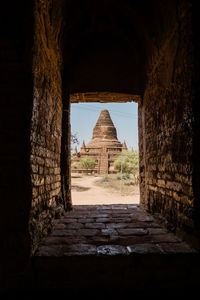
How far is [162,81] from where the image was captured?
10.3 ft

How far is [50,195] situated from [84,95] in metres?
2.66

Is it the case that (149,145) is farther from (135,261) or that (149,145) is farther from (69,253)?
(69,253)

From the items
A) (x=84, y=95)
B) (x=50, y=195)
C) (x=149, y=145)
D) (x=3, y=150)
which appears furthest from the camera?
(x=84, y=95)

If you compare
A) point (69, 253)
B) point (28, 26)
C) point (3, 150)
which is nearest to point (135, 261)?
point (69, 253)

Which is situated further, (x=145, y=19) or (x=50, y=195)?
(x=145, y=19)

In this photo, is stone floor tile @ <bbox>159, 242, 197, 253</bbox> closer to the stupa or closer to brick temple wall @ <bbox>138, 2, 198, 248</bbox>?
brick temple wall @ <bbox>138, 2, 198, 248</bbox>

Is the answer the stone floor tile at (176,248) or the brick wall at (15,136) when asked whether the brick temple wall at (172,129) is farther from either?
the brick wall at (15,136)

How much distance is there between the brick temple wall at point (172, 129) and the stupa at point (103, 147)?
20.0m

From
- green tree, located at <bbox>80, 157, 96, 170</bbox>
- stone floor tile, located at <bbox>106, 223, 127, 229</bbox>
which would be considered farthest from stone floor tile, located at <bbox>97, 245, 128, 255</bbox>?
green tree, located at <bbox>80, 157, 96, 170</bbox>

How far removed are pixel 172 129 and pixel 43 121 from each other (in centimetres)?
183

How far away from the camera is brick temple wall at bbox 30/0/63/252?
86.5 inches

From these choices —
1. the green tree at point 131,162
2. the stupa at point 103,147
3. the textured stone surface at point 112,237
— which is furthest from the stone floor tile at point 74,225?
the stupa at point 103,147

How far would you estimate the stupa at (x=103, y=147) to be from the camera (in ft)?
80.0

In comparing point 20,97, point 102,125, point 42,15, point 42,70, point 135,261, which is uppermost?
point 102,125
